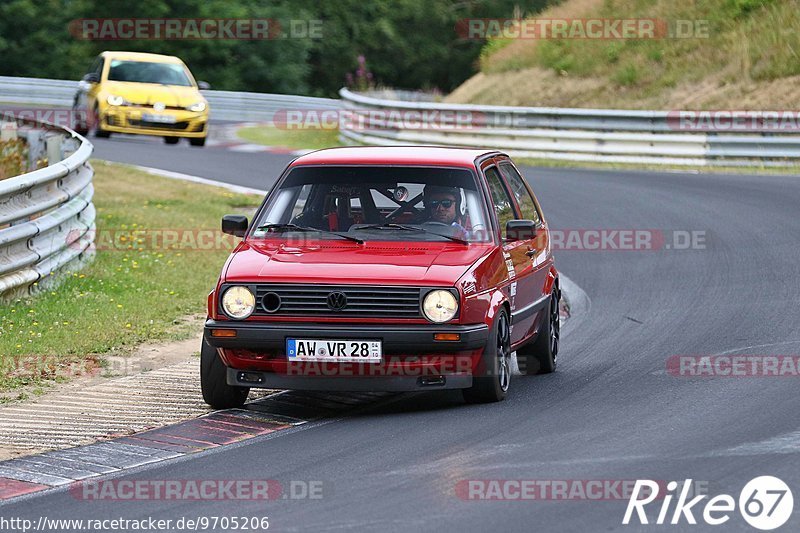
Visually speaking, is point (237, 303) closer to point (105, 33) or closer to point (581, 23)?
point (581, 23)

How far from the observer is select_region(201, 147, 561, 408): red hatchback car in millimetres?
8953

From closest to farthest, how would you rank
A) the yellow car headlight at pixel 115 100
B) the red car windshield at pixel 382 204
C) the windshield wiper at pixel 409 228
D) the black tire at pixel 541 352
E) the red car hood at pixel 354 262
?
the red car hood at pixel 354 262
the windshield wiper at pixel 409 228
the red car windshield at pixel 382 204
the black tire at pixel 541 352
the yellow car headlight at pixel 115 100

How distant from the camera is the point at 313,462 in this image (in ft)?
25.8

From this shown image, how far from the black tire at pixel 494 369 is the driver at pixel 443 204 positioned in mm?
739

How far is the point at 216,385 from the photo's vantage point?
9406 mm

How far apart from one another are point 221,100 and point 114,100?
13.7 meters

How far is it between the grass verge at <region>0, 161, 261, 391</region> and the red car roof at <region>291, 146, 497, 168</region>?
2350 millimetres

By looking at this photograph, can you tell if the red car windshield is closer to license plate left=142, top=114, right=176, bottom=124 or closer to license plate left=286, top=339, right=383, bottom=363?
license plate left=286, top=339, right=383, bottom=363

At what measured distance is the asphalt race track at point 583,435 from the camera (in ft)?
22.5

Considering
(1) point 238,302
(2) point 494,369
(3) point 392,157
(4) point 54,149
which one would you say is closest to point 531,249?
(3) point 392,157

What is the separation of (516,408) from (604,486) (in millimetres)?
2204

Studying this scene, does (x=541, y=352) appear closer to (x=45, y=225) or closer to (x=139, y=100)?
(x=45, y=225)

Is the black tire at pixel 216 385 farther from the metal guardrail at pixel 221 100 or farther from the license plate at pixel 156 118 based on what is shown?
the metal guardrail at pixel 221 100

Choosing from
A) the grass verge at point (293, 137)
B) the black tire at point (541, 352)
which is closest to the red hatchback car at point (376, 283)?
the black tire at point (541, 352)
